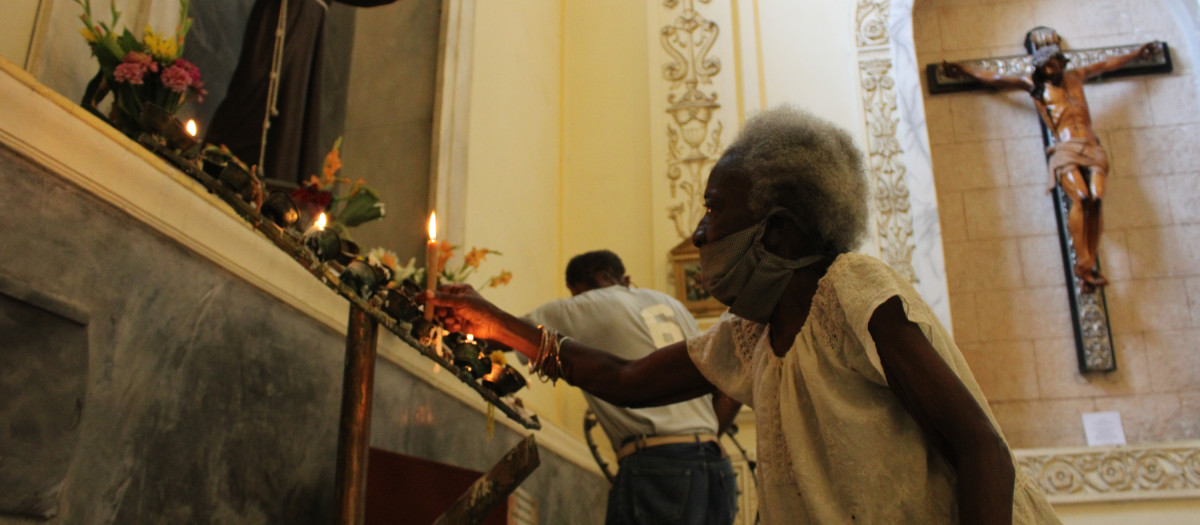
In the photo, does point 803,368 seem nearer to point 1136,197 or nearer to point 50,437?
point 50,437

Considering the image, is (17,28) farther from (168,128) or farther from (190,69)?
(168,128)

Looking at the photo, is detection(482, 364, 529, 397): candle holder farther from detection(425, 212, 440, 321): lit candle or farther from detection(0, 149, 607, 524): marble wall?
detection(0, 149, 607, 524): marble wall


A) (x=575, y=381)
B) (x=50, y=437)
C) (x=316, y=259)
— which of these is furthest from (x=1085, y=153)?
(x=50, y=437)

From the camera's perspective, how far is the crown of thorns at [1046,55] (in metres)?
6.28

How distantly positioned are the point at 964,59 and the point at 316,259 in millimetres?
6021

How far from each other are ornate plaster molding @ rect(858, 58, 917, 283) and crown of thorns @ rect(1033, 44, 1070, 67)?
3.54ft

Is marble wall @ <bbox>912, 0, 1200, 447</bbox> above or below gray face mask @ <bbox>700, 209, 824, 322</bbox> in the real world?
above

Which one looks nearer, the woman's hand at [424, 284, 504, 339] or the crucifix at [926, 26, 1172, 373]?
the woman's hand at [424, 284, 504, 339]

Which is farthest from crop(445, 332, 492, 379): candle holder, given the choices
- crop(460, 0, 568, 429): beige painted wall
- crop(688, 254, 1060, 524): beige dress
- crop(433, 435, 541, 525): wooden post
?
crop(460, 0, 568, 429): beige painted wall

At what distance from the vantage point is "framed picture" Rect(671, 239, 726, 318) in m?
5.35

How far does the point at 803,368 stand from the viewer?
4.86ft

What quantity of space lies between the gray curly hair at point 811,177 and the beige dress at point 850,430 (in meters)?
0.13

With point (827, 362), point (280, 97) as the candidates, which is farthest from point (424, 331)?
point (280, 97)

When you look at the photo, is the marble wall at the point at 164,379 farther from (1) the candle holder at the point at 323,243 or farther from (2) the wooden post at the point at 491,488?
(2) the wooden post at the point at 491,488
